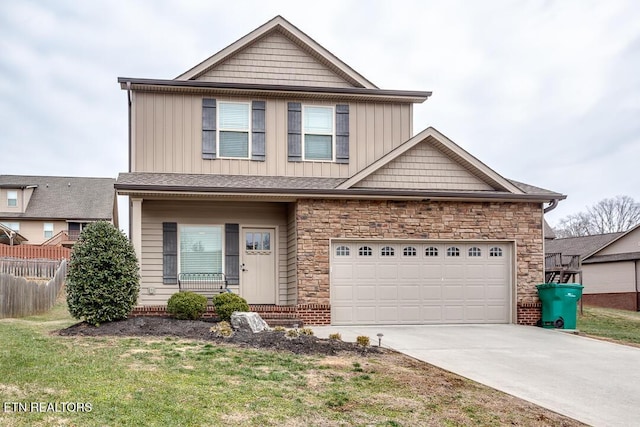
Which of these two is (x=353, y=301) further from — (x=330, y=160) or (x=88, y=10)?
(x=88, y=10)

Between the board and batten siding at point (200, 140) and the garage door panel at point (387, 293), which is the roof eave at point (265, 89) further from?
the garage door panel at point (387, 293)

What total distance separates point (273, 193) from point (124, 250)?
3.54 m

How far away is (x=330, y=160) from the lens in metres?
16.2

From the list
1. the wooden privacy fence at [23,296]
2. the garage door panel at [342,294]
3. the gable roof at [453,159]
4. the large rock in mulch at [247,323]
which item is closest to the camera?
the large rock in mulch at [247,323]

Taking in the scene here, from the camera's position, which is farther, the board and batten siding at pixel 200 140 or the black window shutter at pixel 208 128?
the black window shutter at pixel 208 128

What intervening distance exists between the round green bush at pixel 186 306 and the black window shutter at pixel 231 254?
2375 millimetres

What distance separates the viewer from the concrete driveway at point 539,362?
23.6ft

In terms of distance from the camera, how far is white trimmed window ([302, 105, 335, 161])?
16.2 meters

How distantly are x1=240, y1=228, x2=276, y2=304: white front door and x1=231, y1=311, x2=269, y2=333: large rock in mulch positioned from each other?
3.78 metres

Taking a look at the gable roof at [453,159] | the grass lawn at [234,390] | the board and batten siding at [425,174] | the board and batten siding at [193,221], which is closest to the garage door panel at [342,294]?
the board and batten siding at [193,221]

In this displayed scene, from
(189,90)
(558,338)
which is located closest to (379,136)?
(189,90)

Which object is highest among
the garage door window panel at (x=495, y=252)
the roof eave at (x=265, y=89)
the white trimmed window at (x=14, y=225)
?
the roof eave at (x=265, y=89)

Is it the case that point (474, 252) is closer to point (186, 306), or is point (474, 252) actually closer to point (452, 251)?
point (452, 251)

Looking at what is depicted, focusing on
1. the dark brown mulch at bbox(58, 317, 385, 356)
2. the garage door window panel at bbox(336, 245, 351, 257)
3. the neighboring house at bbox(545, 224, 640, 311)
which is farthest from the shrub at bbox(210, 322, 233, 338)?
the neighboring house at bbox(545, 224, 640, 311)
